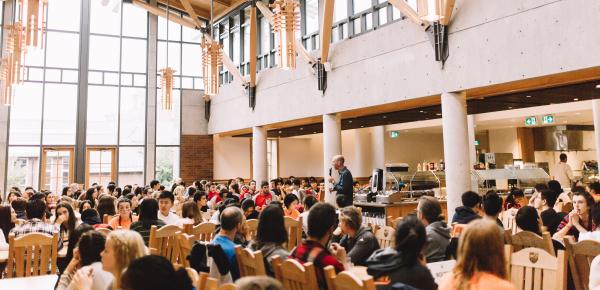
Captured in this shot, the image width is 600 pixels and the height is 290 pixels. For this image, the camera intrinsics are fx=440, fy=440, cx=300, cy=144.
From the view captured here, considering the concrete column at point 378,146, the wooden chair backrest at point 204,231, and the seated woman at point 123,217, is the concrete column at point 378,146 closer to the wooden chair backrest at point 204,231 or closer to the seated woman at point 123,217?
the seated woman at point 123,217

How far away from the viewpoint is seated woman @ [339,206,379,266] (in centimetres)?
383

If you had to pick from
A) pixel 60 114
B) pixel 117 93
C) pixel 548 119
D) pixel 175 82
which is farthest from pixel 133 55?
pixel 548 119

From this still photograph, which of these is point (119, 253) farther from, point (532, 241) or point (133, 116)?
point (133, 116)

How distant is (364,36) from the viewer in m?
9.80

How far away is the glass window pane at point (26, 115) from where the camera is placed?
48.2ft

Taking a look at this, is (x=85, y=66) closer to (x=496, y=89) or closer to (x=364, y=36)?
(x=364, y=36)

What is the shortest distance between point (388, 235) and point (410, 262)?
2.17m

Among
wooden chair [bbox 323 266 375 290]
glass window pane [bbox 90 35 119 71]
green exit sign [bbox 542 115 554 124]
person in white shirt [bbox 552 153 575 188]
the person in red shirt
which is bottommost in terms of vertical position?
wooden chair [bbox 323 266 375 290]

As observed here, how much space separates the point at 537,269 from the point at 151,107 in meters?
15.4

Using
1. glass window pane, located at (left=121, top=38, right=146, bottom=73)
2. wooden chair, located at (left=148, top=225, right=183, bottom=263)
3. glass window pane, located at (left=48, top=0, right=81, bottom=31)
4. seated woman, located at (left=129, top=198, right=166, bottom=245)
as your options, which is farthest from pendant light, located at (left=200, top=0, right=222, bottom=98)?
glass window pane, located at (left=48, top=0, right=81, bottom=31)

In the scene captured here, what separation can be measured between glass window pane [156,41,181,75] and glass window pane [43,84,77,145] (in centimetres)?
312

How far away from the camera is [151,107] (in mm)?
16453

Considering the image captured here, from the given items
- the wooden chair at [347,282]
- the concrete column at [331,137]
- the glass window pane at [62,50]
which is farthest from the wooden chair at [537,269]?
the glass window pane at [62,50]

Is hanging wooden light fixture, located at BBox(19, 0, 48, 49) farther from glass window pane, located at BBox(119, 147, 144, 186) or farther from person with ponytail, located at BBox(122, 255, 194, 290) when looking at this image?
glass window pane, located at BBox(119, 147, 144, 186)
